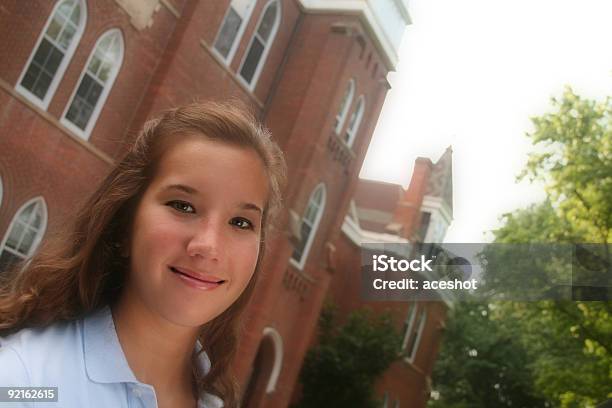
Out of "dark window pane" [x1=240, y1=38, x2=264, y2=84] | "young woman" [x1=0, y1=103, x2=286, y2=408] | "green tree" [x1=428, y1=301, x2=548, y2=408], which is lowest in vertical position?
"young woman" [x1=0, y1=103, x2=286, y2=408]

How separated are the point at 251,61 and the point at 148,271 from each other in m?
10.1

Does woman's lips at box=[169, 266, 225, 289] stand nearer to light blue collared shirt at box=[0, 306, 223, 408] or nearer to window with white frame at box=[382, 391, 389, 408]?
light blue collared shirt at box=[0, 306, 223, 408]

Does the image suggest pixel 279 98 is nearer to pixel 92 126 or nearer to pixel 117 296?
pixel 92 126

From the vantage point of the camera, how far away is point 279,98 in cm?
1166

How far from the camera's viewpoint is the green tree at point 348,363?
1338 centimetres

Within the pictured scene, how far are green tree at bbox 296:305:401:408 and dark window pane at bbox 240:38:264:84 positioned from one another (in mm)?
6347

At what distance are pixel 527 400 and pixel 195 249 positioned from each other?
19443 millimetres

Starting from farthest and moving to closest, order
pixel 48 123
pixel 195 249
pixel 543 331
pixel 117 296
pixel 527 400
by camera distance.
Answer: pixel 527 400
pixel 543 331
pixel 48 123
pixel 117 296
pixel 195 249

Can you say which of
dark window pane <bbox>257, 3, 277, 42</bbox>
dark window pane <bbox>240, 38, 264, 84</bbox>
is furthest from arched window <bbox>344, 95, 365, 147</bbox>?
dark window pane <bbox>240, 38, 264, 84</bbox>

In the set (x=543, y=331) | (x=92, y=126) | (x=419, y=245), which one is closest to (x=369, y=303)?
(x=419, y=245)

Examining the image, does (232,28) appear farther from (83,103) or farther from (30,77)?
(30,77)

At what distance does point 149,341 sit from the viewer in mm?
1157

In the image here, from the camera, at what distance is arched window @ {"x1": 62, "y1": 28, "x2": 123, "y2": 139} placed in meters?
7.95

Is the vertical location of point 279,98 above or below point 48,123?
above
